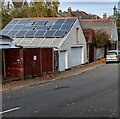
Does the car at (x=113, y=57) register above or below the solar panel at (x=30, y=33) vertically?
below

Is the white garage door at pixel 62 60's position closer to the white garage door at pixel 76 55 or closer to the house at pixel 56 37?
the house at pixel 56 37

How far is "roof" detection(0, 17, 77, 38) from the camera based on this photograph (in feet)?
117

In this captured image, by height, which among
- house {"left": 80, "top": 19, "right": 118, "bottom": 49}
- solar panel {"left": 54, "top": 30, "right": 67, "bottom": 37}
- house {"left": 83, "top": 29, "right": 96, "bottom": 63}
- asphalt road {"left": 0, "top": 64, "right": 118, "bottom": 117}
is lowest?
asphalt road {"left": 0, "top": 64, "right": 118, "bottom": 117}

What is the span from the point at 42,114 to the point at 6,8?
176 feet

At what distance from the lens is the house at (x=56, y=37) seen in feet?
111

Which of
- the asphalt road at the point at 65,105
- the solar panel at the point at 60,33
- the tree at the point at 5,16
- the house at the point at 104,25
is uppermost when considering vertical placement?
the tree at the point at 5,16

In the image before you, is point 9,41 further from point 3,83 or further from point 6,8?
point 6,8

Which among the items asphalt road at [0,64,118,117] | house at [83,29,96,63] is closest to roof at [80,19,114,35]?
house at [83,29,96,63]

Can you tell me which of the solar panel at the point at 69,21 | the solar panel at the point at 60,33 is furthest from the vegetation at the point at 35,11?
Result: the solar panel at the point at 60,33

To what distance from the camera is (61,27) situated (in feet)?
119

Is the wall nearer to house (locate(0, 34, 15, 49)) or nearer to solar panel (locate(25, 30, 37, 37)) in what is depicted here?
house (locate(0, 34, 15, 49))

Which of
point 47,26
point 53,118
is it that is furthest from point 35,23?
point 53,118

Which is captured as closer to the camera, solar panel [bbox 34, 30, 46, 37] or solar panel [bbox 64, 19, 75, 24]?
solar panel [bbox 34, 30, 46, 37]

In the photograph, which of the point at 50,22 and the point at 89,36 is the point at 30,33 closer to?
the point at 50,22
